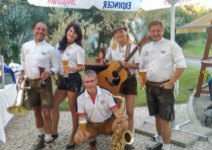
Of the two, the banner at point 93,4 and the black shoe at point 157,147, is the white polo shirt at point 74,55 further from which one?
the black shoe at point 157,147

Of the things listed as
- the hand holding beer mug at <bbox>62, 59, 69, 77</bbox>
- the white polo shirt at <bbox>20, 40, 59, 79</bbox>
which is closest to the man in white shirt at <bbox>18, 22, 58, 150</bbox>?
the white polo shirt at <bbox>20, 40, 59, 79</bbox>

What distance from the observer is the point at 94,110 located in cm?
338

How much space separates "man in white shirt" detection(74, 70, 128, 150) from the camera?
3.23 m

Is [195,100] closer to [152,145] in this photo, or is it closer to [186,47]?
[152,145]

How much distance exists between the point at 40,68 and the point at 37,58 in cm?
15

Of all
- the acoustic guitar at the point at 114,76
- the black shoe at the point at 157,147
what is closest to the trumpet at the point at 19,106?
the acoustic guitar at the point at 114,76

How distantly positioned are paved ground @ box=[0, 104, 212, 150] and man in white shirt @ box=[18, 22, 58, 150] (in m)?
0.62

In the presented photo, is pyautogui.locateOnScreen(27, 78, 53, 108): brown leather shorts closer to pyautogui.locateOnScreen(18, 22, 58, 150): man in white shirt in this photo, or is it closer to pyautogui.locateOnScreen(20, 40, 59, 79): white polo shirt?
pyautogui.locateOnScreen(18, 22, 58, 150): man in white shirt

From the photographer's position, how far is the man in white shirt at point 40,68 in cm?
359

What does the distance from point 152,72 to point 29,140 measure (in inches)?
99.2

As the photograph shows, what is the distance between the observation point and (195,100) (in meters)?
7.18

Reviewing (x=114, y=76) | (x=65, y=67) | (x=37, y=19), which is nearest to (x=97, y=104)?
(x=114, y=76)

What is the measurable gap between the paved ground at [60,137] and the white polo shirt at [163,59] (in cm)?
131

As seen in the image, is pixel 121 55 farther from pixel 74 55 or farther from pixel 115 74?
pixel 74 55
